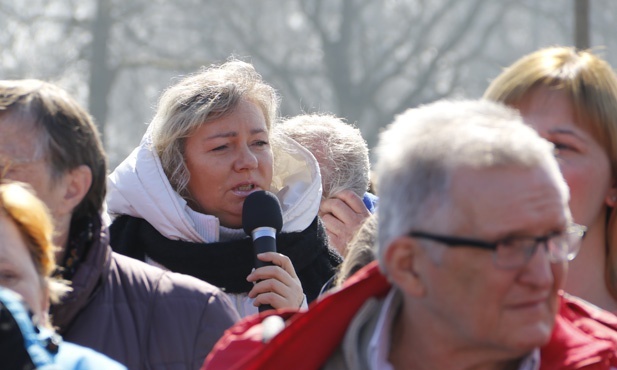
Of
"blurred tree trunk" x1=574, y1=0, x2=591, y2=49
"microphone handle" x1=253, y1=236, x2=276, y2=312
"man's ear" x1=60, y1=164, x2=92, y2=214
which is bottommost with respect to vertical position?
"microphone handle" x1=253, y1=236, x2=276, y2=312

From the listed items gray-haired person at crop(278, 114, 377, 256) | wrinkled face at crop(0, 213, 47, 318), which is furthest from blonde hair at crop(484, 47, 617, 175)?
gray-haired person at crop(278, 114, 377, 256)

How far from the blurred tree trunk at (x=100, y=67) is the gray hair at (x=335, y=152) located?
18.3 m

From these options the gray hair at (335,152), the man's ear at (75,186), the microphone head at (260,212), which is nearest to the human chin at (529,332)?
the man's ear at (75,186)

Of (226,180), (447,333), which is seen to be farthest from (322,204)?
(447,333)

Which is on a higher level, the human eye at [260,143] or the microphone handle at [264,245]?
the human eye at [260,143]

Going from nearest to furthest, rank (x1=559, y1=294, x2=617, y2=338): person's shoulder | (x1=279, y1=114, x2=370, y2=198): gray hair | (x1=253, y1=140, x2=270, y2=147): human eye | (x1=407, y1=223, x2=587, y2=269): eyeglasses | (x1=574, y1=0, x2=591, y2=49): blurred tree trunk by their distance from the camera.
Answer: (x1=407, y1=223, x2=587, y2=269): eyeglasses
(x1=559, y1=294, x2=617, y2=338): person's shoulder
(x1=253, y1=140, x2=270, y2=147): human eye
(x1=279, y1=114, x2=370, y2=198): gray hair
(x1=574, y1=0, x2=591, y2=49): blurred tree trunk

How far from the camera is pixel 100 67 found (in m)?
24.0

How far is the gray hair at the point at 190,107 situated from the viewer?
16.2 feet

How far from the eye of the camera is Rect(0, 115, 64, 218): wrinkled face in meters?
3.89

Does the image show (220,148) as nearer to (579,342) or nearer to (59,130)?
(59,130)

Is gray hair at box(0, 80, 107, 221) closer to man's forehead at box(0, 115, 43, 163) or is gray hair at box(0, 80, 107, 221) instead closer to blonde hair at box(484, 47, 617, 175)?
man's forehead at box(0, 115, 43, 163)

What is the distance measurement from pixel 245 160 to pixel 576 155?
1.47 m

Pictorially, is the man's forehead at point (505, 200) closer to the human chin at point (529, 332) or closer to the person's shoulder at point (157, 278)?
the human chin at point (529, 332)

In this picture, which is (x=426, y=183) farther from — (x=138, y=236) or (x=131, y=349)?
(x=138, y=236)
